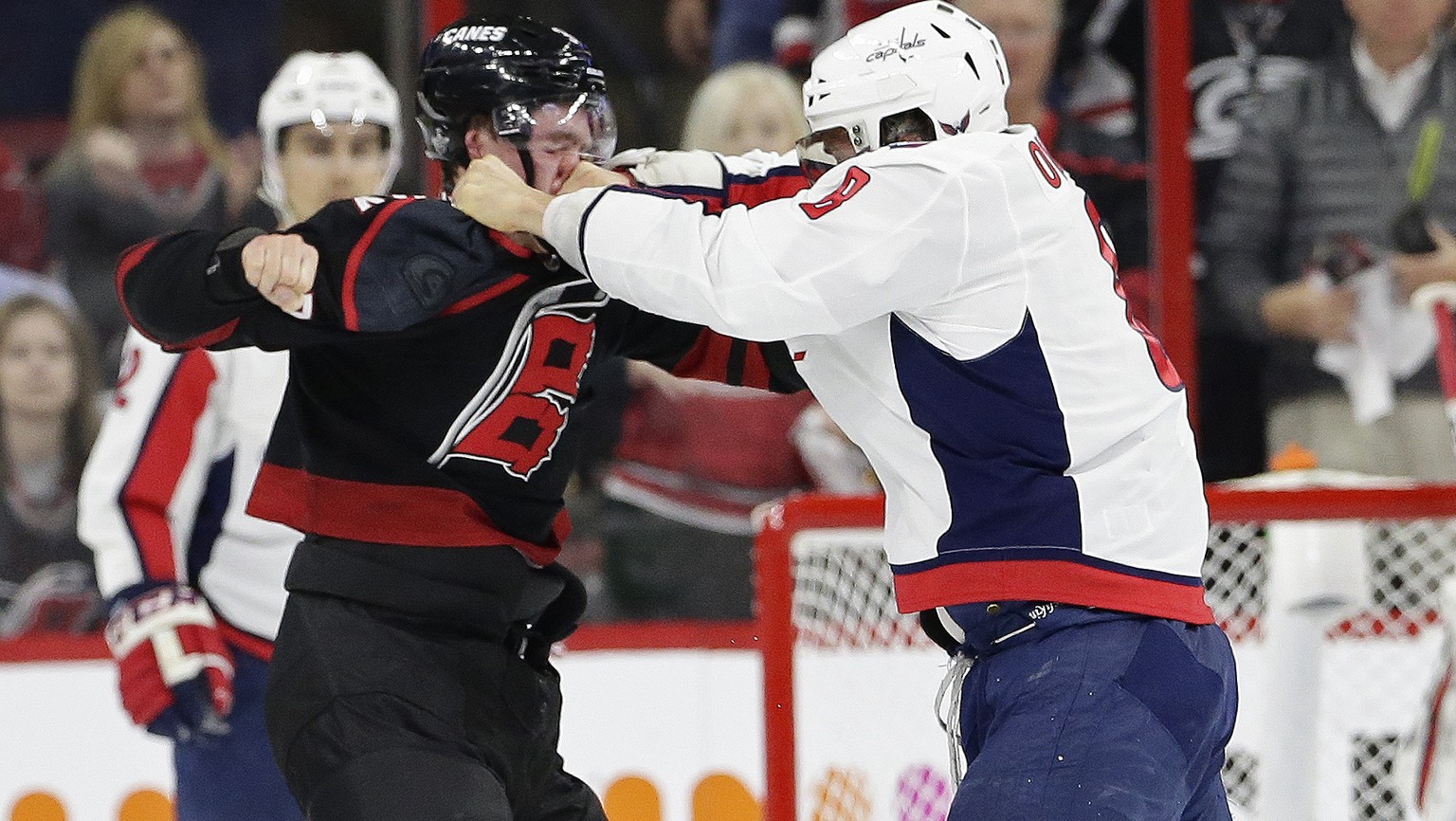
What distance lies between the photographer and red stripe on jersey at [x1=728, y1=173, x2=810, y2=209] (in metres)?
A: 2.62

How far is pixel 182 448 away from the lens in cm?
324

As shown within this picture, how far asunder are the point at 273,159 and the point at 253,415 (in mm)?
488

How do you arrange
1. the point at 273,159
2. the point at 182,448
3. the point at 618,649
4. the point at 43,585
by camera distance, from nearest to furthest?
1. the point at 182,448
2. the point at 273,159
3. the point at 618,649
4. the point at 43,585

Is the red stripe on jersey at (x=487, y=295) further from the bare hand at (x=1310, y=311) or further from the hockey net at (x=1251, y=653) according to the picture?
the bare hand at (x=1310, y=311)

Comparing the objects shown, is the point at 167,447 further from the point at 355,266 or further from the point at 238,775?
the point at 355,266

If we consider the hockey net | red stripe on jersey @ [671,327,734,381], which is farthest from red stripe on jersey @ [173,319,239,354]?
the hockey net

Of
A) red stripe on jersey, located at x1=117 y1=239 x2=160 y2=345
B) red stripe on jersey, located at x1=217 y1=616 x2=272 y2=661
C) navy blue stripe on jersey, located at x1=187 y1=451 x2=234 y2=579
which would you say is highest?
red stripe on jersey, located at x1=117 y1=239 x2=160 y2=345

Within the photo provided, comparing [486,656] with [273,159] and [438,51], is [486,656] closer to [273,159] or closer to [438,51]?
[438,51]

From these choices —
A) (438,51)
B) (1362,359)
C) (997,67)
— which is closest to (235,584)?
(438,51)

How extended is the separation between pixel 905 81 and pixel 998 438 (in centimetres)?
43

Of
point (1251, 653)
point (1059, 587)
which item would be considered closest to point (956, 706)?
point (1059, 587)

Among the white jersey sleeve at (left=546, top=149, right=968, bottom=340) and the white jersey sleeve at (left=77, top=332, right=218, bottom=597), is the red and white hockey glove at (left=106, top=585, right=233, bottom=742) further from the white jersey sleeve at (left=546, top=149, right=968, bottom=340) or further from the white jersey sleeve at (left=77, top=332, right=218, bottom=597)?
the white jersey sleeve at (left=546, top=149, right=968, bottom=340)

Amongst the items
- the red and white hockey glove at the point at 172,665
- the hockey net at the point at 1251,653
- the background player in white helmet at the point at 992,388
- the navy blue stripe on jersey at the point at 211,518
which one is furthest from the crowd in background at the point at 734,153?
the background player in white helmet at the point at 992,388

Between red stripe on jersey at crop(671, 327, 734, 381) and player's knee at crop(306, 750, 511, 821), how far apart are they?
27.1 inches
